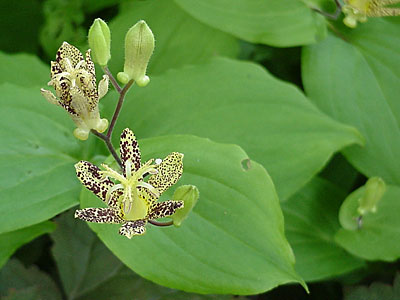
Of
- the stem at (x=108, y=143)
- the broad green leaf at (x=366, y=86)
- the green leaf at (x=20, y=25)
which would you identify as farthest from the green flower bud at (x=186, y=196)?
the green leaf at (x=20, y=25)

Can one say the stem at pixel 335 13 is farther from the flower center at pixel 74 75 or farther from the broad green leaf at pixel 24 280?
the broad green leaf at pixel 24 280

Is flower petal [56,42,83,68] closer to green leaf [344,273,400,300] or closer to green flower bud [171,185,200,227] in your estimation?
green flower bud [171,185,200,227]

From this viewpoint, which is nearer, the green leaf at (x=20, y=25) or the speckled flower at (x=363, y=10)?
the speckled flower at (x=363, y=10)

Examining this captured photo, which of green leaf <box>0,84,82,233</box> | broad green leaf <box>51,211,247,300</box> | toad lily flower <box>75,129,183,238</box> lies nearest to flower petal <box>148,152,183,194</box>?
toad lily flower <box>75,129,183,238</box>

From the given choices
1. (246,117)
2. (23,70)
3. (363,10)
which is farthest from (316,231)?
(23,70)

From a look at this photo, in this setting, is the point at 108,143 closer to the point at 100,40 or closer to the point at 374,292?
the point at 100,40
